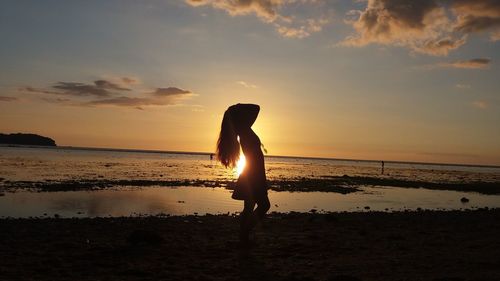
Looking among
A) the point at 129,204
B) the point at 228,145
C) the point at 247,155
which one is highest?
the point at 228,145

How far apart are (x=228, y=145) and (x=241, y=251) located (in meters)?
2.32

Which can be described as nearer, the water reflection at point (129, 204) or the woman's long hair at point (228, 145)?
the woman's long hair at point (228, 145)

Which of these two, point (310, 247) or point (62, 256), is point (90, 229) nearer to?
point (62, 256)

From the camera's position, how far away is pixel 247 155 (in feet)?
32.5

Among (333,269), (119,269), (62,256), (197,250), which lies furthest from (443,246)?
(62,256)

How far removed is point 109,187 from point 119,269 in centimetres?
2392

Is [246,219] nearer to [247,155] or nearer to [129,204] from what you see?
[247,155]

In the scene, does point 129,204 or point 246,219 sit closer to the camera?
point 246,219

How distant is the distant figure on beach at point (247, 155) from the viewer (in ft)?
32.3

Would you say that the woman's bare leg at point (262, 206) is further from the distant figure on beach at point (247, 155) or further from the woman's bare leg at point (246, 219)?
the woman's bare leg at point (246, 219)

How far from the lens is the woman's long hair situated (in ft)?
32.4

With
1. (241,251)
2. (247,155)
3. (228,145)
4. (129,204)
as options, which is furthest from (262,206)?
(129,204)

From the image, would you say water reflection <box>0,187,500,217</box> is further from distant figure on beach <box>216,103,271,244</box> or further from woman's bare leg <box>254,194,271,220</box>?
woman's bare leg <box>254,194,271,220</box>

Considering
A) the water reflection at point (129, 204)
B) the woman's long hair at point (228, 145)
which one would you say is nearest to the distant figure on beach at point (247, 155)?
the woman's long hair at point (228, 145)
